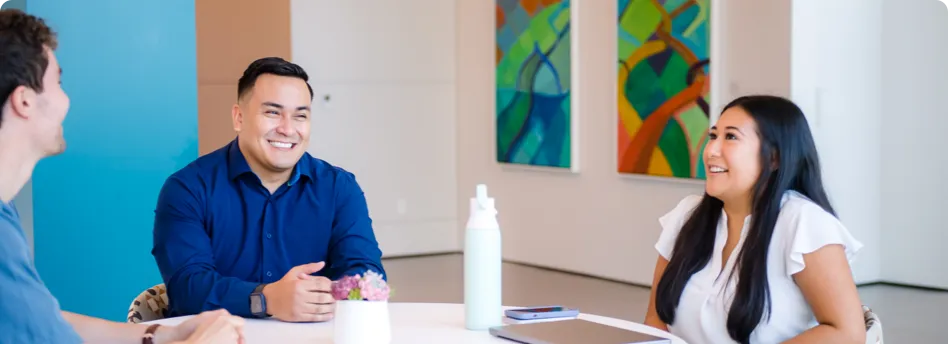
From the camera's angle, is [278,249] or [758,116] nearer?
[758,116]

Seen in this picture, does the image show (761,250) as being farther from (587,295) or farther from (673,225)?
(587,295)

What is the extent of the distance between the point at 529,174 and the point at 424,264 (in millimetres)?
943

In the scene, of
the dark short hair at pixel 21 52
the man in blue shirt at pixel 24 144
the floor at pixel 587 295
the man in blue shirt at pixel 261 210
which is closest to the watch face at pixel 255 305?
the man in blue shirt at pixel 261 210

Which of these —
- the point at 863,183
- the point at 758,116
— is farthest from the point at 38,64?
the point at 863,183

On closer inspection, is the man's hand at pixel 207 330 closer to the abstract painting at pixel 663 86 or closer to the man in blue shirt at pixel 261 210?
the man in blue shirt at pixel 261 210

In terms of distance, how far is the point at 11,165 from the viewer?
162 centimetres

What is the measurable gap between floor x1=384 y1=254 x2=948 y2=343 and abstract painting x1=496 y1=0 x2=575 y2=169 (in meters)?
0.78

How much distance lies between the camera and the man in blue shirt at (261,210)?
2555mm

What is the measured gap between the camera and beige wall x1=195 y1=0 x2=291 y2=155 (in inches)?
295

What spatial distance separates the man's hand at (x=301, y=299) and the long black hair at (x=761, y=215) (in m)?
0.77

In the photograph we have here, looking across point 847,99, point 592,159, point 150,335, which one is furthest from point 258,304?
point 592,159

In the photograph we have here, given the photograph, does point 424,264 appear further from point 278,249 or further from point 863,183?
point 278,249

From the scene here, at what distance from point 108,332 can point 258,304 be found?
36 centimetres

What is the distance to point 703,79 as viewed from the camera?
6.01 metres
